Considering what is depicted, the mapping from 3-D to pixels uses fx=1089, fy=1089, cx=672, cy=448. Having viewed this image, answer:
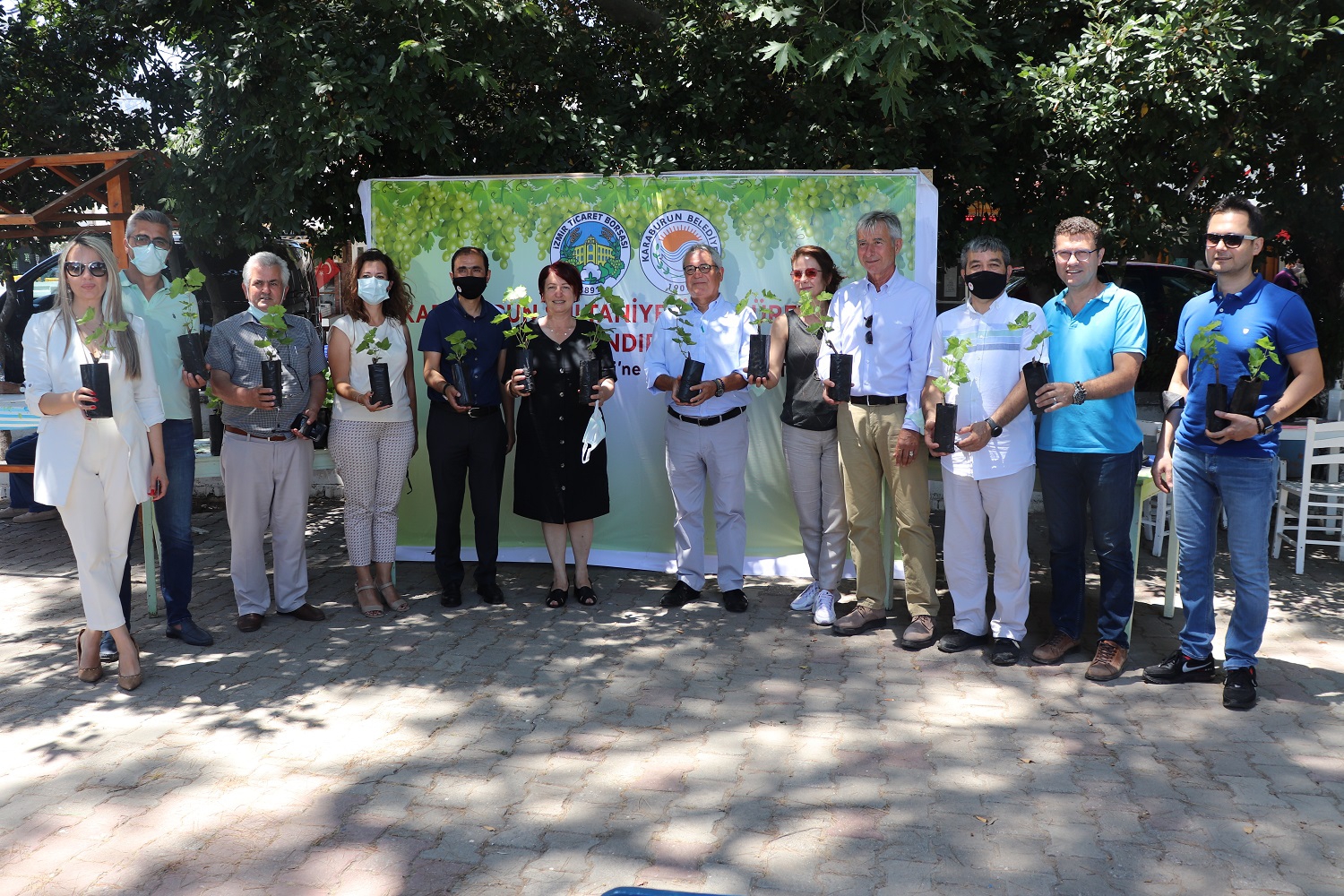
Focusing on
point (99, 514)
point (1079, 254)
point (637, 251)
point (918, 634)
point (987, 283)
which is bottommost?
Result: point (918, 634)

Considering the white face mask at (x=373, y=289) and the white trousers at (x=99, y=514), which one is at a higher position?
the white face mask at (x=373, y=289)

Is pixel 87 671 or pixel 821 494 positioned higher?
pixel 821 494

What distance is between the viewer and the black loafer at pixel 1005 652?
5340 millimetres

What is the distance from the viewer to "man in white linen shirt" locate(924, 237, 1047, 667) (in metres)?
5.23

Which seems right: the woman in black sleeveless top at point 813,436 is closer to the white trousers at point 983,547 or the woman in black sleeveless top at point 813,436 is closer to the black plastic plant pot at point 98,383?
the white trousers at point 983,547

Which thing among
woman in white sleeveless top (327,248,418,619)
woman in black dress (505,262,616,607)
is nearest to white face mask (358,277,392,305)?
woman in white sleeveless top (327,248,418,619)

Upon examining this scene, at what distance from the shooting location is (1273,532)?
299 inches

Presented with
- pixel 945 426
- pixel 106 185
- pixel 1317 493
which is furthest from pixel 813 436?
pixel 106 185

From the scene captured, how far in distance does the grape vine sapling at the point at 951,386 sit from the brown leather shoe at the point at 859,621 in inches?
44.6

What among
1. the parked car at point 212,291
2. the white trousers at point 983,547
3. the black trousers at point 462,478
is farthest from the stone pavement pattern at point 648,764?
the parked car at point 212,291

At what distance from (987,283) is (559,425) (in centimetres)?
248

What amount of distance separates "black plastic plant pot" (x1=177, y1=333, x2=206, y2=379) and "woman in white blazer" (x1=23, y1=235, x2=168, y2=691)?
42 cm

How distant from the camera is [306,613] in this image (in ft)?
20.1

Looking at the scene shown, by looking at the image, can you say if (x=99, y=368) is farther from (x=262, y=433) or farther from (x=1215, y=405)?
(x=1215, y=405)
